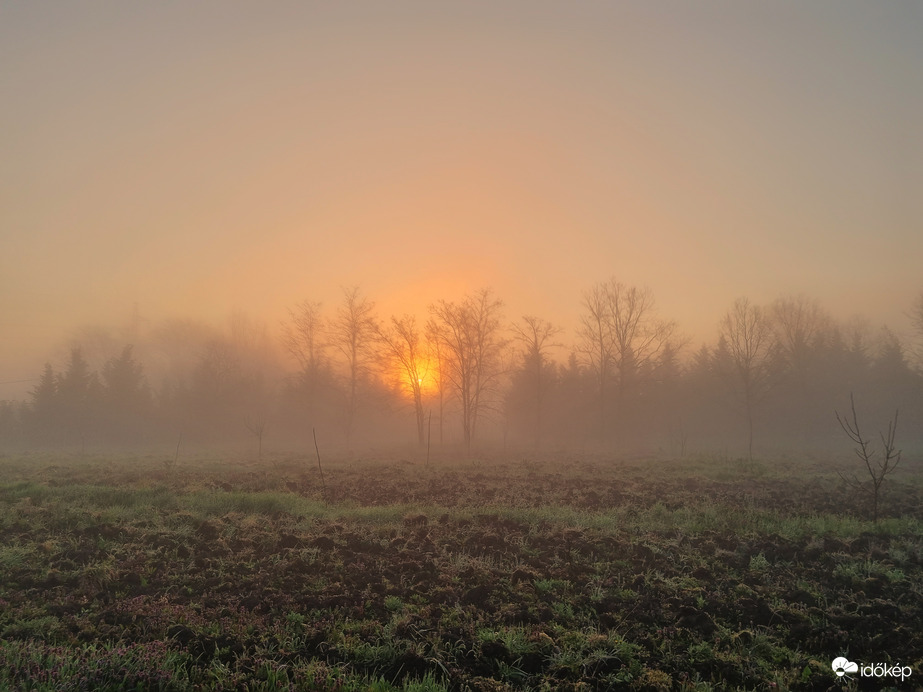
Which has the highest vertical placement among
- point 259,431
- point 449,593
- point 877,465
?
point 259,431

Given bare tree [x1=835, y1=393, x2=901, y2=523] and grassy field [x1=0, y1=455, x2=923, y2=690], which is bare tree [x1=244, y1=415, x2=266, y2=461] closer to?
grassy field [x1=0, y1=455, x2=923, y2=690]

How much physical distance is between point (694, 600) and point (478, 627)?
10.3ft

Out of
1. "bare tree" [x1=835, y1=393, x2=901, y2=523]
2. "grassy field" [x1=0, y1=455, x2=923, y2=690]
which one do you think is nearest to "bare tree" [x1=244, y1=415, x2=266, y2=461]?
"grassy field" [x1=0, y1=455, x2=923, y2=690]

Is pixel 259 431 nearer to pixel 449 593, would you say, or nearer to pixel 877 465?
pixel 449 593

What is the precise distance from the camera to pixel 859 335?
56.4m

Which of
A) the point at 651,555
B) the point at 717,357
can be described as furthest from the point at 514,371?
the point at 651,555

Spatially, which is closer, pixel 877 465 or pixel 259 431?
pixel 877 465

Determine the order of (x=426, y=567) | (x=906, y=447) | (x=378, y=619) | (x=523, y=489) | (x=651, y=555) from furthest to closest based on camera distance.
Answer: (x=906, y=447), (x=523, y=489), (x=651, y=555), (x=426, y=567), (x=378, y=619)

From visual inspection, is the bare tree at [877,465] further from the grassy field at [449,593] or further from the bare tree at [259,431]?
the bare tree at [259,431]

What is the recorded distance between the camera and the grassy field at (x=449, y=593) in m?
4.96

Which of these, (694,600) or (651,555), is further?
(651,555)

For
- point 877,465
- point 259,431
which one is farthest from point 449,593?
point 259,431

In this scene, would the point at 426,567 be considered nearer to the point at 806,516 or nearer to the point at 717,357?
the point at 806,516

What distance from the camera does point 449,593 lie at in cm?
702
